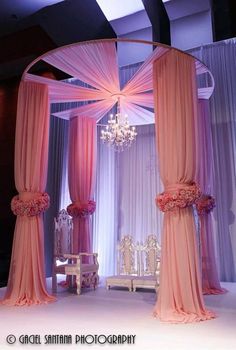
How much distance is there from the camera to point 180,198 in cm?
370

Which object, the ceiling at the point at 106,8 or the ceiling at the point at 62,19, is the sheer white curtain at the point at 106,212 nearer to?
the ceiling at the point at 62,19

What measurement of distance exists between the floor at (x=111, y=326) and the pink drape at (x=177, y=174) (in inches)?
9.5

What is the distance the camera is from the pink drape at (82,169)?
239 inches

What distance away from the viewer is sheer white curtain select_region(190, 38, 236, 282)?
6082 mm

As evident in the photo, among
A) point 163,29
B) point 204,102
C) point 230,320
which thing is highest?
point 163,29

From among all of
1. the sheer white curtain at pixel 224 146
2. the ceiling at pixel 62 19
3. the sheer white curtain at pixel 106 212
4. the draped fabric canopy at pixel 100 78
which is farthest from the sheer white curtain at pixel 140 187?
the ceiling at pixel 62 19

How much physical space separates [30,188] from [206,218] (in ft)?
9.20

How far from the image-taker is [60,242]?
223 inches

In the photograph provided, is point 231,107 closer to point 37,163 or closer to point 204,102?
point 204,102

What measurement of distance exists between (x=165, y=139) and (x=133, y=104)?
204 cm

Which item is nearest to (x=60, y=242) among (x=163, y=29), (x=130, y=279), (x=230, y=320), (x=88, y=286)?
(x=88, y=286)

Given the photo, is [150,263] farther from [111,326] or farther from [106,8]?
[106,8]

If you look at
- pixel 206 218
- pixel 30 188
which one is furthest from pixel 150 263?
pixel 30 188

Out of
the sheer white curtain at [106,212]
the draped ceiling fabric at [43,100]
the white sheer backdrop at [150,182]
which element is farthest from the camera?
the sheer white curtain at [106,212]
